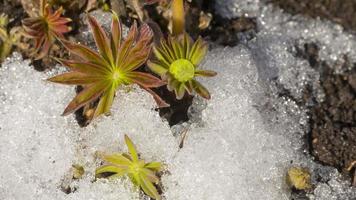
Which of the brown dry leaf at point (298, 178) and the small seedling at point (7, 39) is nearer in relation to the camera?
the brown dry leaf at point (298, 178)

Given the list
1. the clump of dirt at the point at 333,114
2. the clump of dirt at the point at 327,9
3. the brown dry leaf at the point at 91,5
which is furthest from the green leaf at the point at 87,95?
the clump of dirt at the point at 327,9

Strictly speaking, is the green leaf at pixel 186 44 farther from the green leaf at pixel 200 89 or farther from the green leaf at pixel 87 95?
the green leaf at pixel 87 95

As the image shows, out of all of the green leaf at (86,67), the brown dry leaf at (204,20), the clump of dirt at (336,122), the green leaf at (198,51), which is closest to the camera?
the green leaf at (86,67)

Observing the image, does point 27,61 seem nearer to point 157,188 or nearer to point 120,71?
point 120,71

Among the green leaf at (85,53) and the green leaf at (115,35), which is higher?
the green leaf at (115,35)

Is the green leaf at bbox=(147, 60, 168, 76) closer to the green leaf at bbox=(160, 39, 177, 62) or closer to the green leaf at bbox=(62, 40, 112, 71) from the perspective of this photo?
the green leaf at bbox=(160, 39, 177, 62)

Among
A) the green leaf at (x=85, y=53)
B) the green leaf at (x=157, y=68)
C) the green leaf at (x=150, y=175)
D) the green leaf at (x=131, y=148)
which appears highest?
the green leaf at (x=85, y=53)

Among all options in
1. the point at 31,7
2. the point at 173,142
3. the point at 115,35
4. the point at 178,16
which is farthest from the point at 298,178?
the point at 31,7

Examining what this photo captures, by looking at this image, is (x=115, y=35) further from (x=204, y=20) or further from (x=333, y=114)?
(x=333, y=114)
